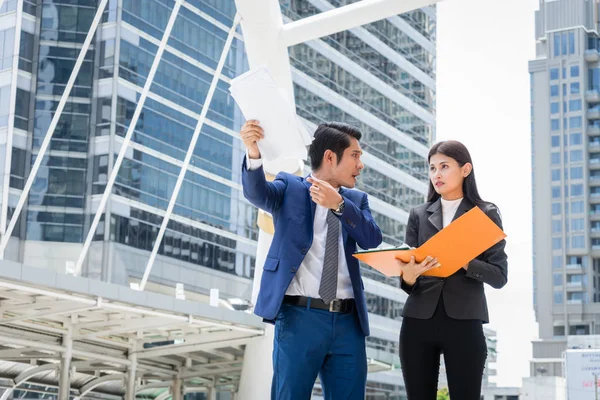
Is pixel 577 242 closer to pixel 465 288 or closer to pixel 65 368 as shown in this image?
pixel 65 368

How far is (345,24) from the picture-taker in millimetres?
7859

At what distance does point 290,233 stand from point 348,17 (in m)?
4.48

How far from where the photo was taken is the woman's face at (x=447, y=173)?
148 inches

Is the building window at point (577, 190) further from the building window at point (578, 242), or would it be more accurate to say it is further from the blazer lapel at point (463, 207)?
the blazer lapel at point (463, 207)

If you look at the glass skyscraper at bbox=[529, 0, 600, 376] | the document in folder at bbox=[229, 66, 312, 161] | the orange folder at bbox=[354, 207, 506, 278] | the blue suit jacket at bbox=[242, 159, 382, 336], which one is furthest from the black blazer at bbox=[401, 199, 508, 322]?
the glass skyscraper at bbox=[529, 0, 600, 376]

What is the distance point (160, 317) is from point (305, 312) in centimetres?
1018

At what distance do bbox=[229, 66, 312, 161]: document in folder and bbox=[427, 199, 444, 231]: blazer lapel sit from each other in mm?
566

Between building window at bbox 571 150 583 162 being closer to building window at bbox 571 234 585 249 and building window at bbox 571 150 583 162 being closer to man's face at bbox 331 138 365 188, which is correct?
building window at bbox 571 234 585 249

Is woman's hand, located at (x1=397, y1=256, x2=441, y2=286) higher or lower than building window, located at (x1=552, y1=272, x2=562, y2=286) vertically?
lower

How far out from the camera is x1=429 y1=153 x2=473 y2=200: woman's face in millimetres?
3756

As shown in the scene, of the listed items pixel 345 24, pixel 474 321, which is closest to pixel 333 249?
pixel 474 321

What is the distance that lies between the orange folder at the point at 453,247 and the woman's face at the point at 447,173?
1.26 feet

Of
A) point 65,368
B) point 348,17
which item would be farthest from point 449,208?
point 65,368

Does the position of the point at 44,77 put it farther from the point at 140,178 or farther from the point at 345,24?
the point at 345,24
